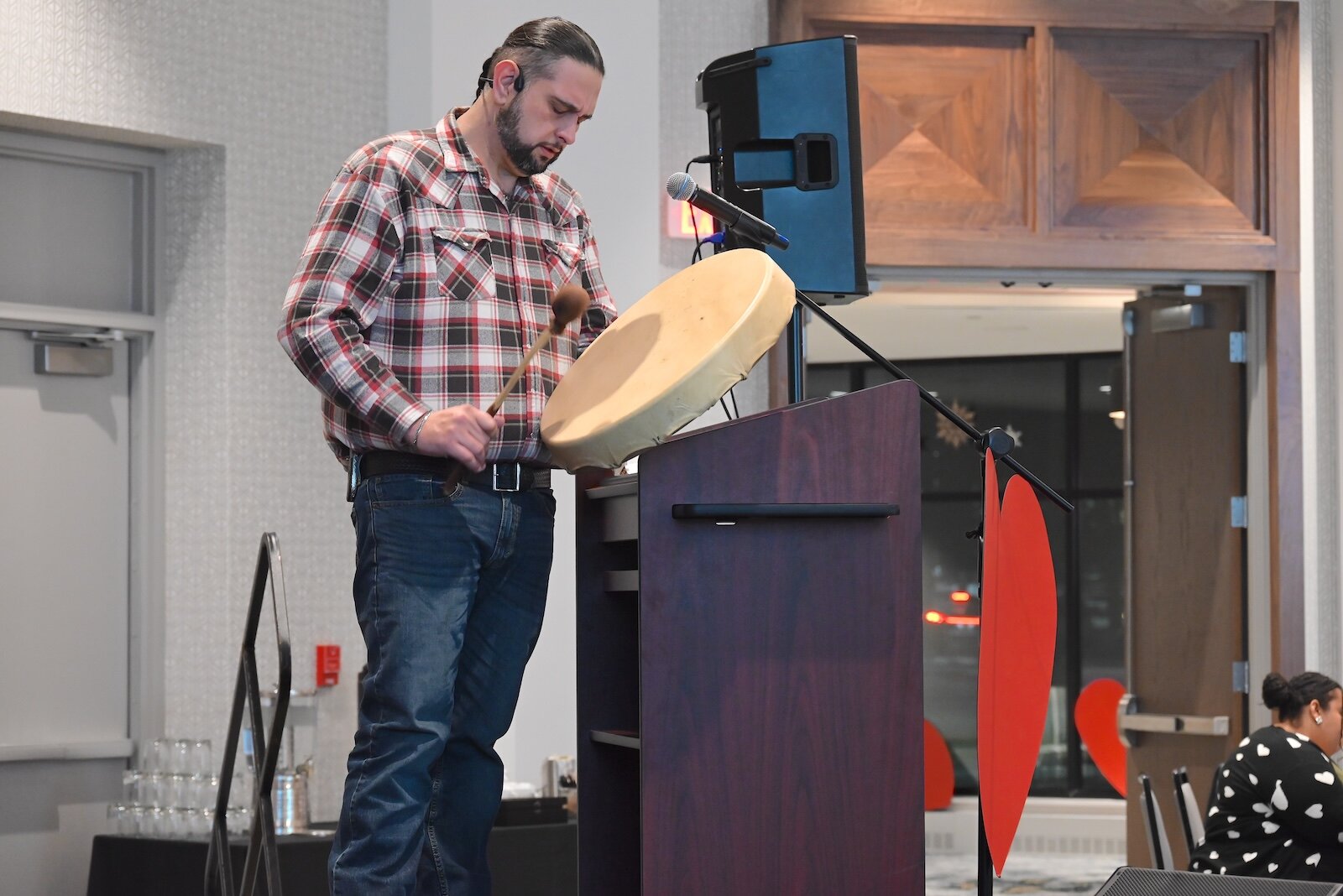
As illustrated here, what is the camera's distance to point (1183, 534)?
5.30 metres

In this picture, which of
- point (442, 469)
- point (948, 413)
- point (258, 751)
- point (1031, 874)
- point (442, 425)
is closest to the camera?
point (442, 425)

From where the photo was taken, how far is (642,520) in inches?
73.4

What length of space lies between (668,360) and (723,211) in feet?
1.21

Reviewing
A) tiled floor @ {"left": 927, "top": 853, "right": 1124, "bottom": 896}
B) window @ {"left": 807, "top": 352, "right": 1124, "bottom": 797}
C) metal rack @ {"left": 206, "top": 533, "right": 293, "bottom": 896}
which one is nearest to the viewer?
metal rack @ {"left": 206, "top": 533, "right": 293, "bottom": 896}

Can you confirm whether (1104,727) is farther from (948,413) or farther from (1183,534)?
(948,413)

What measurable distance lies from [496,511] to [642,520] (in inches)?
10.1

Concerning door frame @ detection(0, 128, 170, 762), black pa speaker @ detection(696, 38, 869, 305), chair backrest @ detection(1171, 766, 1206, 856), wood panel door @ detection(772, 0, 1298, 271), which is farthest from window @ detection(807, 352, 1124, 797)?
black pa speaker @ detection(696, 38, 869, 305)

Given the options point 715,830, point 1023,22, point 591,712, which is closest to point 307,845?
point 591,712

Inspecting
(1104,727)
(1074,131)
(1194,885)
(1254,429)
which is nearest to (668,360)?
(1194,885)

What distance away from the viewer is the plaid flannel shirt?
1.97 metres

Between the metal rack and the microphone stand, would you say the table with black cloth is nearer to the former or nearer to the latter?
the metal rack

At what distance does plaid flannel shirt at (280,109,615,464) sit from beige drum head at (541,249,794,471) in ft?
0.31

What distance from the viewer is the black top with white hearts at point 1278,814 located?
4.12 meters

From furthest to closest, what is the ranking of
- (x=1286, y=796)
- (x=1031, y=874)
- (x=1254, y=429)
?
(x=1031, y=874), (x=1254, y=429), (x=1286, y=796)
